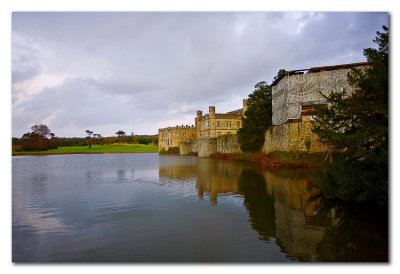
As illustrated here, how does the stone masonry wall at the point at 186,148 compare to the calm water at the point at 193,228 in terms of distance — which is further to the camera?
the stone masonry wall at the point at 186,148

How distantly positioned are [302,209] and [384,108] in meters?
4.73

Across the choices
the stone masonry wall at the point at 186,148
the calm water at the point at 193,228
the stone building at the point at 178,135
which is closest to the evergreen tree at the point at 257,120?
the calm water at the point at 193,228

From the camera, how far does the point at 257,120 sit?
1276 inches

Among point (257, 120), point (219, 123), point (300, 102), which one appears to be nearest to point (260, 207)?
point (300, 102)

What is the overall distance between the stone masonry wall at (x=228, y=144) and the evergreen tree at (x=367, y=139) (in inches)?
1126

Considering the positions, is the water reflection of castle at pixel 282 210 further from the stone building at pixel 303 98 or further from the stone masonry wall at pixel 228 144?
the stone masonry wall at pixel 228 144

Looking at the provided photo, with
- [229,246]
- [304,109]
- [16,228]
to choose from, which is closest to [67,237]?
[16,228]

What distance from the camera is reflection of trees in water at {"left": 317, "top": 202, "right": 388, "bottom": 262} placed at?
5828 mm

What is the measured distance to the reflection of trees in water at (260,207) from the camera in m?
7.75

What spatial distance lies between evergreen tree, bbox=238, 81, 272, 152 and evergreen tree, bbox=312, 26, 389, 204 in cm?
2167

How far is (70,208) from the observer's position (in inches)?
413

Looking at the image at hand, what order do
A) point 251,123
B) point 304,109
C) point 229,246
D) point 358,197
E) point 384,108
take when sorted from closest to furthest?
point 229,246 < point 384,108 < point 358,197 < point 304,109 < point 251,123

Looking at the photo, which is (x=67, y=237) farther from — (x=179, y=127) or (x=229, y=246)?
(x=179, y=127)

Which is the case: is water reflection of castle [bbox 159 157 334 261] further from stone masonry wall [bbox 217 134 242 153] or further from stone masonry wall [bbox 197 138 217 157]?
stone masonry wall [bbox 197 138 217 157]
